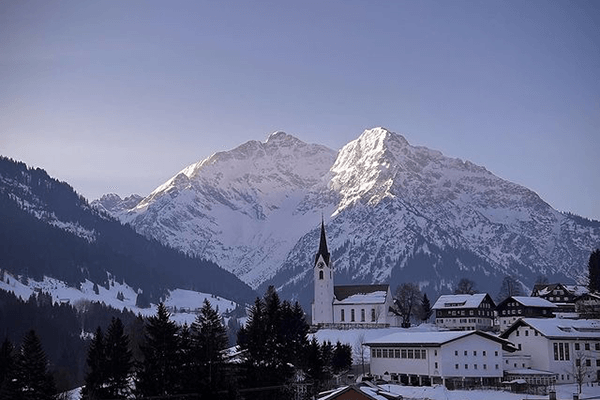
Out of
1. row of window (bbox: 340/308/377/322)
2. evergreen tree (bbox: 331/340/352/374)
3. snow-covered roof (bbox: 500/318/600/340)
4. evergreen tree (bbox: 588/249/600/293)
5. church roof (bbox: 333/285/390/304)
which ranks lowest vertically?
evergreen tree (bbox: 331/340/352/374)

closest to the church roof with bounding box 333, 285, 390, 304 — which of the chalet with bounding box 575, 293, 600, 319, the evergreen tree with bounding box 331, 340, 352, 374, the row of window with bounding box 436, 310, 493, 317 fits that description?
the row of window with bounding box 436, 310, 493, 317

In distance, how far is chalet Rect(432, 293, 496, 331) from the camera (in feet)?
509

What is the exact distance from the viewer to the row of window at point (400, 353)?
4080 inches

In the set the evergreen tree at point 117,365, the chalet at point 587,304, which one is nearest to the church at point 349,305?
the chalet at point 587,304

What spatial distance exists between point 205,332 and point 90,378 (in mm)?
11461

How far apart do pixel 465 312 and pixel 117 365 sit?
309 ft

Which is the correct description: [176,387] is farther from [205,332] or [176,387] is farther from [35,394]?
[35,394]

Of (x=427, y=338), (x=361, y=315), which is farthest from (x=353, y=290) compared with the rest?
(x=427, y=338)

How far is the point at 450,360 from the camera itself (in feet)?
332

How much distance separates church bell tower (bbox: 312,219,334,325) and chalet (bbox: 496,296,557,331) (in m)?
33.8

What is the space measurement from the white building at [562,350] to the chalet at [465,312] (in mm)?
43061

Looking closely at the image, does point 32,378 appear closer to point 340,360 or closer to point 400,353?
point 340,360

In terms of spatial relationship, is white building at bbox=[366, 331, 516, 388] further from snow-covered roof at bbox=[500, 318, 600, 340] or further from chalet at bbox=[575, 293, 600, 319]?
chalet at bbox=[575, 293, 600, 319]

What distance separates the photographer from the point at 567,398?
87.9 m
